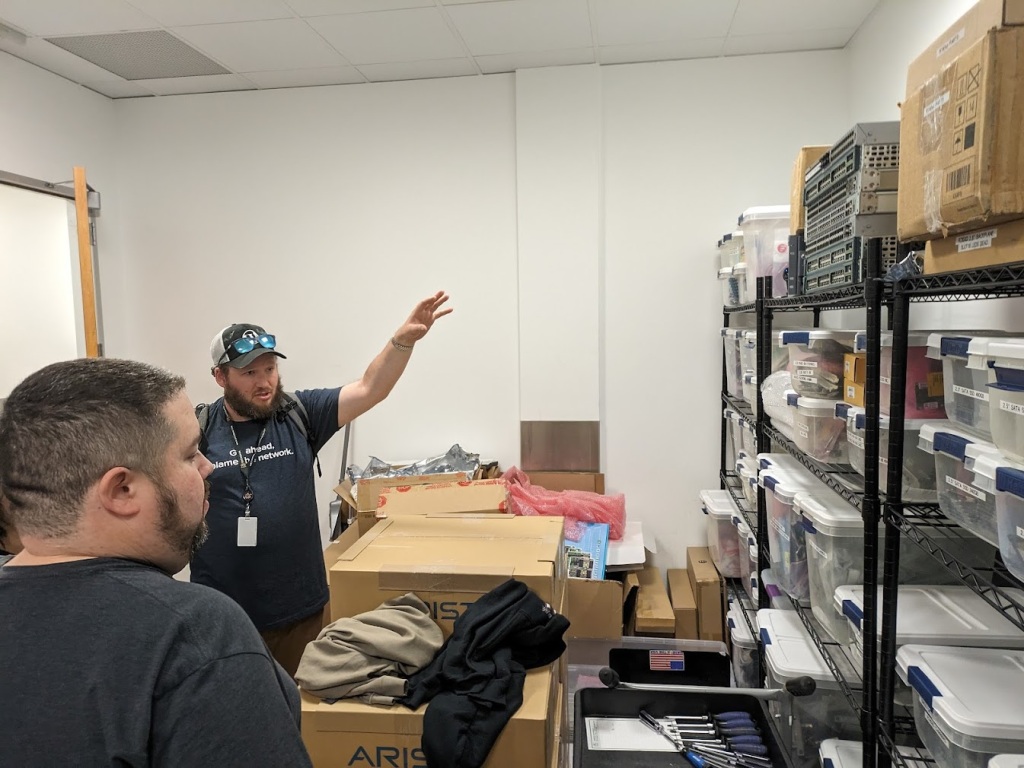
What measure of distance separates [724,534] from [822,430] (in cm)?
137

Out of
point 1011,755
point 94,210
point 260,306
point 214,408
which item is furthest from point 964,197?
point 94,210

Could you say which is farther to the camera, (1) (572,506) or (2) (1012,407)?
(1) (572,506)

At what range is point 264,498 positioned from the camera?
2.05 metres

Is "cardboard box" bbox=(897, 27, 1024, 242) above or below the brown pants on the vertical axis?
above

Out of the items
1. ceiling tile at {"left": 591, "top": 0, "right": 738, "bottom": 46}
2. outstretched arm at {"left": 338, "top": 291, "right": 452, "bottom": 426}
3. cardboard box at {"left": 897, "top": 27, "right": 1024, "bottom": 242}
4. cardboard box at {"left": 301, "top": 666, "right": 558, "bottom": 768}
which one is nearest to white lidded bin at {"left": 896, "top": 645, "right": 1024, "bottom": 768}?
cardboard box at {"left": 301, "top": 666, "right": 558, "bottom": 768}

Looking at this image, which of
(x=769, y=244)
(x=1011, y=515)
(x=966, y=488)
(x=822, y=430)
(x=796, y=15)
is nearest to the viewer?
(x=1011, y=515)

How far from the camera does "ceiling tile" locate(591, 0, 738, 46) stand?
264cm

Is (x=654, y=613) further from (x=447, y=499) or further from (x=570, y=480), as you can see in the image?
(x=447, y=499)

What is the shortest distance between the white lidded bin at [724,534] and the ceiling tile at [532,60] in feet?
7.33

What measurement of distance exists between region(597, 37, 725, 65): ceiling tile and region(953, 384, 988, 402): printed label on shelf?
93.9 inches

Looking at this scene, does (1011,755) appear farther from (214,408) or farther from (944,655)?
(214,408)

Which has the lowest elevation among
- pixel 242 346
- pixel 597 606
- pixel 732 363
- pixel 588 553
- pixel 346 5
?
pixel 597 606

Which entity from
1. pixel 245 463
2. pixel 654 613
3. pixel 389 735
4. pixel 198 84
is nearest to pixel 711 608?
pixel 654 613

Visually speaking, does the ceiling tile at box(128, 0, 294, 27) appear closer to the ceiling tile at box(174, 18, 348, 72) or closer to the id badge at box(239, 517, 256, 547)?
the ceiling tile at box(174, 18, 348, 72)
